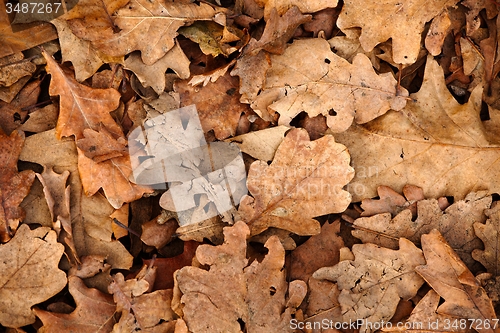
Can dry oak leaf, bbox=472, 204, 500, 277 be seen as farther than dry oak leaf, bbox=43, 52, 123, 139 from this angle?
No

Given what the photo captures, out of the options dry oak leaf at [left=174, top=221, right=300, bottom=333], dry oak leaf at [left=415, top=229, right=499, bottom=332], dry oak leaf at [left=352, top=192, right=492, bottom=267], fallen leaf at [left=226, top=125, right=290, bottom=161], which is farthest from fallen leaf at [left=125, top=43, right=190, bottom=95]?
dry oak leaf at [left=415, top=229, right=499, bottom=332]

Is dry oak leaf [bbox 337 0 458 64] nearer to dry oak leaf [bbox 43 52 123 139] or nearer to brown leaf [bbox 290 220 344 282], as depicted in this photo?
brown leaf [bbox 290 220 344 282]

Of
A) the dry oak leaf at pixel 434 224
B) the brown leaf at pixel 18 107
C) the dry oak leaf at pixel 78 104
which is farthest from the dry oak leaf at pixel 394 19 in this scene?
the brown leaf at pixel 18 107

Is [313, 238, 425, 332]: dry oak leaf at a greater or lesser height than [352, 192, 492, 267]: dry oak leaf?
lesser

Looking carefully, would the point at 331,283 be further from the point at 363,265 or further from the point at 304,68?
the point at 304,68

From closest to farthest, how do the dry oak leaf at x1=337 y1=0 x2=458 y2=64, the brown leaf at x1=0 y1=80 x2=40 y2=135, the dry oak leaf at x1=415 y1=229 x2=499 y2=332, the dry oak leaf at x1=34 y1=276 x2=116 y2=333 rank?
1. the dry oak leaf at x1=415 y1=229 x2=499 y2=332
2. the dry oak leaf at x1=34 y1=276 x2=116 y2=333
3. the dry oak leaf at x1=337 y1=0 x2=458 y2=64
4. the brown leaf at x1=0 y1=80 x2=40 y2=135
